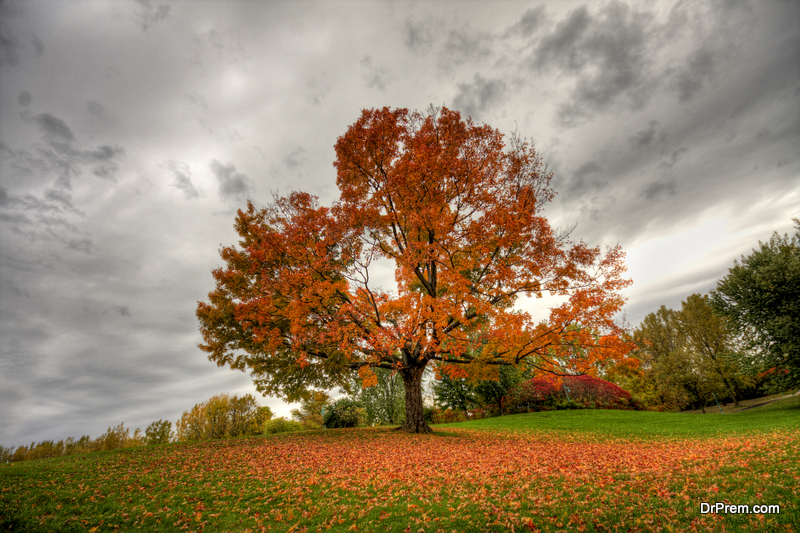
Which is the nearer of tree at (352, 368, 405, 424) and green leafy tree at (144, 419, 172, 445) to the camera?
green leafy tree at (144, 419, 172, 445)

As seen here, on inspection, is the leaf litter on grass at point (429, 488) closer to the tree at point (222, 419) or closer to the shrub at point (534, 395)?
the tree at point (222, 419)

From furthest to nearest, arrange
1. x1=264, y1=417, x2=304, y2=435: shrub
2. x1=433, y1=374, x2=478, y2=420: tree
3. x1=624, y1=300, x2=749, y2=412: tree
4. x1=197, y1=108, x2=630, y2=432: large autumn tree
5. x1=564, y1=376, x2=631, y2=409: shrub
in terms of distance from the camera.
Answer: x1=433, y1=374, x2=478, y2=420: tree
x1=564, y1=376, x2=631, y2=409: shrub
x1=624, y1=300, x2=749, y2=412: tree
x1=264, y1=417, x2=304, y2=435: shrub
x1=197, y1=108, x2=630, y2=432: large autumn tree

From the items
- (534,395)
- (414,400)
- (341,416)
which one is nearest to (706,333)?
(534,395)

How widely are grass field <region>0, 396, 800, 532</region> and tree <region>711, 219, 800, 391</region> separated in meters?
11.9

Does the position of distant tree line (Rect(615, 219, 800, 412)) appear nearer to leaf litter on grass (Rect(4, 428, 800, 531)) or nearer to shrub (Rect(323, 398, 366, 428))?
leaf litter on grass (Rect(4, 428, 800, 531))

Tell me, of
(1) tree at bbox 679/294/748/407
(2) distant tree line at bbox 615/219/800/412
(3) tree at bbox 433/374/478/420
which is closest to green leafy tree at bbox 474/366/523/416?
(3) tree at bbox 433/374/478/420

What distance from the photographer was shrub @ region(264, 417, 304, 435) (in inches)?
938

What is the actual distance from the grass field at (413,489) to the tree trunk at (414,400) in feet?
14.1

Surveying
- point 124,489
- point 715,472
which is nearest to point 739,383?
Answer: point 715,472

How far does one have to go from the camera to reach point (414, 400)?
16000mm

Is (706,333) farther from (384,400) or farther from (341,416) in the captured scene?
(341,416)

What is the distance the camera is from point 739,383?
1304 inches

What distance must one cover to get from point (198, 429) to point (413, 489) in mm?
20368

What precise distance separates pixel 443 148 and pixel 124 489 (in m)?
14.5
